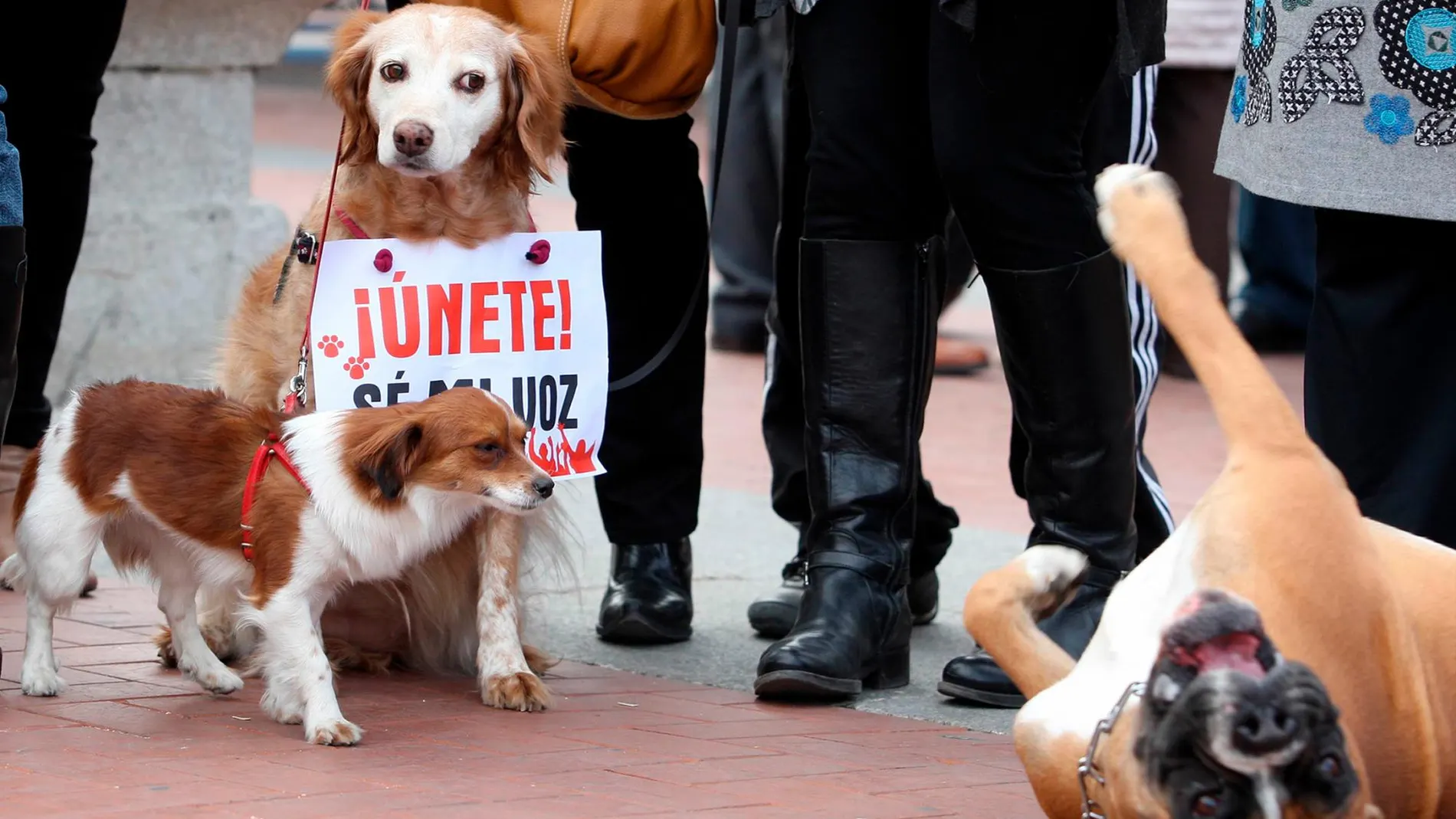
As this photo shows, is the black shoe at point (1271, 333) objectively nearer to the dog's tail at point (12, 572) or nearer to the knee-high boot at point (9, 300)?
the dog's tail at point (12, 572)

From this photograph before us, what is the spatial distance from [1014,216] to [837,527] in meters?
0.73

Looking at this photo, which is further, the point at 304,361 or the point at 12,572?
the point at 304,361

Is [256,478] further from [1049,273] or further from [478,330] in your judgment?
[1049,273]

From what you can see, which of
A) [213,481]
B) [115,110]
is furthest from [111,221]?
[213,481]

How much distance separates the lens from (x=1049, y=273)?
12.0ft

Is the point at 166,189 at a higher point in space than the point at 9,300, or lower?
lower

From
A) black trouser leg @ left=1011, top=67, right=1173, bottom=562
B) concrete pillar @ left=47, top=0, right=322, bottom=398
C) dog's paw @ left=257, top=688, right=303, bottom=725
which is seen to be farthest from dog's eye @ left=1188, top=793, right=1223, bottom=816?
concrete pillar @ left=47, top=0, right=322, bottom=398

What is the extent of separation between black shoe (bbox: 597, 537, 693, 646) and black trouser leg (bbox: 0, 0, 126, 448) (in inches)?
57.2

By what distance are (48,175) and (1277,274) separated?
7.13 m

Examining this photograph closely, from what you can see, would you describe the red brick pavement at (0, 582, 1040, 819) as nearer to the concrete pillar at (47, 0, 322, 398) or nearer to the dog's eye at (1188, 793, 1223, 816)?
the dog's eye at (1188, 793, 1223, 816)

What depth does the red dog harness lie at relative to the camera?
11.4 feet

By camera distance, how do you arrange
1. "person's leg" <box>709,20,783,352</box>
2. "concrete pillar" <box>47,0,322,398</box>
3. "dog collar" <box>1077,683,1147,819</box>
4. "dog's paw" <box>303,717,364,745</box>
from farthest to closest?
"person's leg" <box>709,20,783,352</box> → "concrete pillar" <box>47,0,322,398</box> → "dog's paw" <box>303,717,364,745</box> → "dog collar" <box>1077,683,1147,819</box>

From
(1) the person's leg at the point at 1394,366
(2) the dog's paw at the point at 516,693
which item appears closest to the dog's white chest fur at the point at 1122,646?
(1) the person's leg at the point at 1394,366

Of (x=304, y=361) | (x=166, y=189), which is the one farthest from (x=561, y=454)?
(x=166, y=189)
